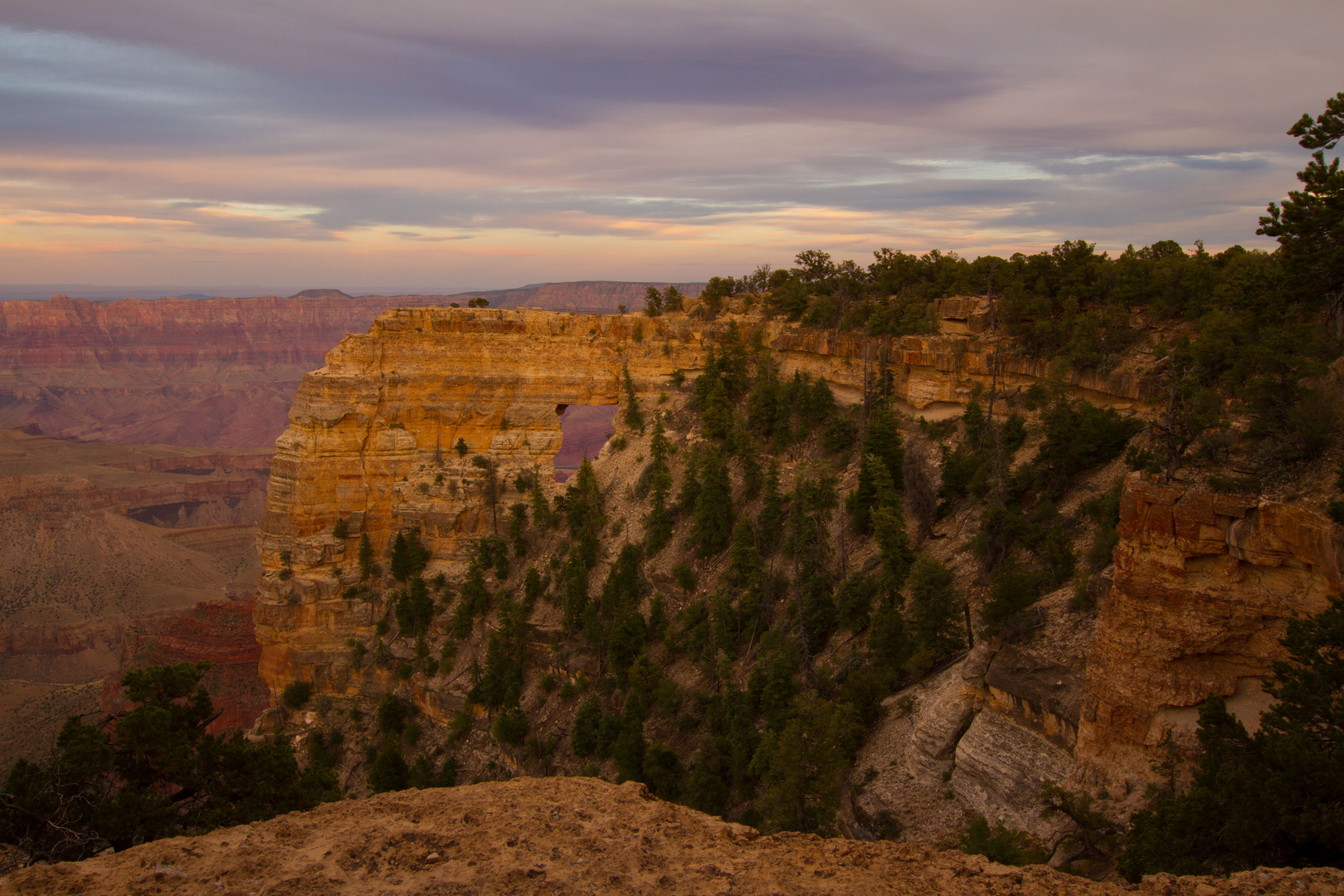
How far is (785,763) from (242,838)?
15.3 meters

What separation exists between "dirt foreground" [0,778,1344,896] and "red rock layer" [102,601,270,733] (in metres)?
56.6

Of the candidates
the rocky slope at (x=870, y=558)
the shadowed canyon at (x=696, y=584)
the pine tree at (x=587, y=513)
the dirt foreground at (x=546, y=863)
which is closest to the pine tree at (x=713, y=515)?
the shadowed canyon at (x=696, y=584)

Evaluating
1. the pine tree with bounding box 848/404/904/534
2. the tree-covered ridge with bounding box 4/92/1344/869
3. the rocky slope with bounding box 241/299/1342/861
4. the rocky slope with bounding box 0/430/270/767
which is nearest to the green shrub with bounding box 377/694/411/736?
the tree-covered ridge with bounding box 4/92/1344/869

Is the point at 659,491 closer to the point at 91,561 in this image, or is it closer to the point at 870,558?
the point at 870,558

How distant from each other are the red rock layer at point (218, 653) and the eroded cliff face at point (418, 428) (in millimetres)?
12087

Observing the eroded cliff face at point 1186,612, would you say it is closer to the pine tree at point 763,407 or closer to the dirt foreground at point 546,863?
the dirt foreground at point 546,863

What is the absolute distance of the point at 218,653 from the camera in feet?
212

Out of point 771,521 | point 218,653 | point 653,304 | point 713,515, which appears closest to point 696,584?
point 713,515

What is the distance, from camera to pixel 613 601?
41406mm

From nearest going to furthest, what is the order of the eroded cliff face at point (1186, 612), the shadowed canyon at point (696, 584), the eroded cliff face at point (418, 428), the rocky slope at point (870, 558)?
the eroded cliff face at point (1186, 612)
the rocky slope at point (870, 558)
the shadowed canyon at point (696, 584)
the eroded cliff face at point (418, 428)

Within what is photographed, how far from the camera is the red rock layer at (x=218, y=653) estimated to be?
199ft

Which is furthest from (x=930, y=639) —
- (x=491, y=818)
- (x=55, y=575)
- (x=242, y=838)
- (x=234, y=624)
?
(x=55, y=575)

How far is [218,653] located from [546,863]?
215 ft

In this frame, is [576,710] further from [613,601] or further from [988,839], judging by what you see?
[988,839]
